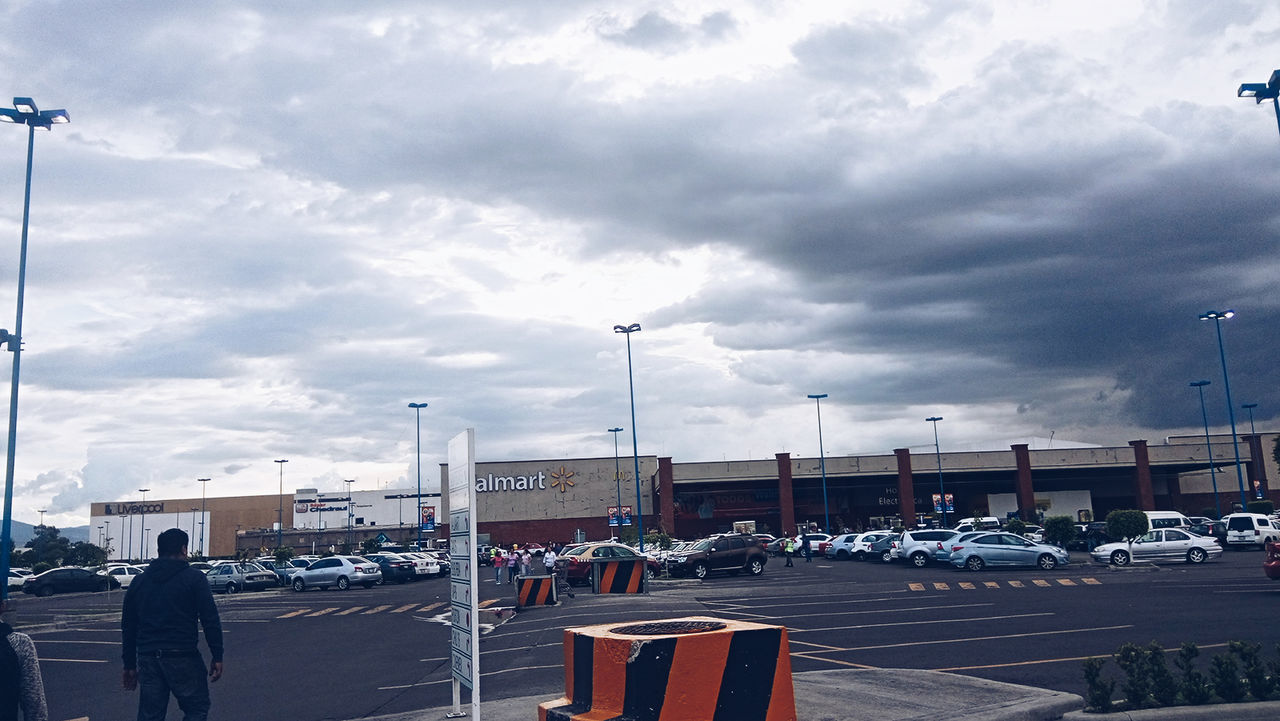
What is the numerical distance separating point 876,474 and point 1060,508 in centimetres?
1521

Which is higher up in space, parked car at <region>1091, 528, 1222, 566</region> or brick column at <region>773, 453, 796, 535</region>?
brick column at <region>773, 453, 796, 535</region>

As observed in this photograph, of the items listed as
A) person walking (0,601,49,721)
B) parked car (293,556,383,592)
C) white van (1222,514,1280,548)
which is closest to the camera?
person walking (0,601,49,721)

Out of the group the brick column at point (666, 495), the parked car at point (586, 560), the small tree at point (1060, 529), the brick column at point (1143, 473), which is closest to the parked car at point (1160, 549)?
the small tree at point (1060, 529)

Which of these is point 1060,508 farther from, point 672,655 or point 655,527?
point 672,655

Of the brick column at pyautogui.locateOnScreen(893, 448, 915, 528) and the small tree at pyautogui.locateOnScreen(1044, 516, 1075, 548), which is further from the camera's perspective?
the brick column at pyautogui.locateOnScreen(893, 448, 915, 528)

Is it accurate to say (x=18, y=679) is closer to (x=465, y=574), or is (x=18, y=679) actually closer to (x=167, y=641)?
(x=167, y=641)

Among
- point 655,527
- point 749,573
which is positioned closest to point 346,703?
point 749,573

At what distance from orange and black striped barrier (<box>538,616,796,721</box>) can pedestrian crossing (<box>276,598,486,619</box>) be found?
21.3 metres

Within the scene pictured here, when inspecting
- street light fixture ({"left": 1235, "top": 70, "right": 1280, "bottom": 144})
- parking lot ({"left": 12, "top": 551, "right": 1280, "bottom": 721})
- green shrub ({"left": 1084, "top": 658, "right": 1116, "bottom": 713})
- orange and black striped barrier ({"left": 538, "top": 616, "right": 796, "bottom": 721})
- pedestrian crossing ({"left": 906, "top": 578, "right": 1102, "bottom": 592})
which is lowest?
pedestrian crossing ({"left": 906, "top": 578, "right": 1102, "bottom": 592})

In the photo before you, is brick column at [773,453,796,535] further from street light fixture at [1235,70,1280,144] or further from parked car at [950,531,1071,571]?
street light fixture at [1235,70,1280,144]

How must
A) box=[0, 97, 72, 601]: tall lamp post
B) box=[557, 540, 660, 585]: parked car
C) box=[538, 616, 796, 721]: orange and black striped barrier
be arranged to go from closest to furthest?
box=[538, 616, 796, 721]: orange and black striped barrier, box=[0, 97, 72, 601]: tall lamp post, box=[557, 540, 660, 585]: parked car

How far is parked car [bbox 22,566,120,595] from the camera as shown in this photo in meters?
53.0

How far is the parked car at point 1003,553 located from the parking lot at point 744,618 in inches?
86.9

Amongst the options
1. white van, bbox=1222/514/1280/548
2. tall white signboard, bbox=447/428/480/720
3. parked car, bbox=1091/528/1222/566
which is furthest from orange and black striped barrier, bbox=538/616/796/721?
white van, bbox=1222/514/1280/548
